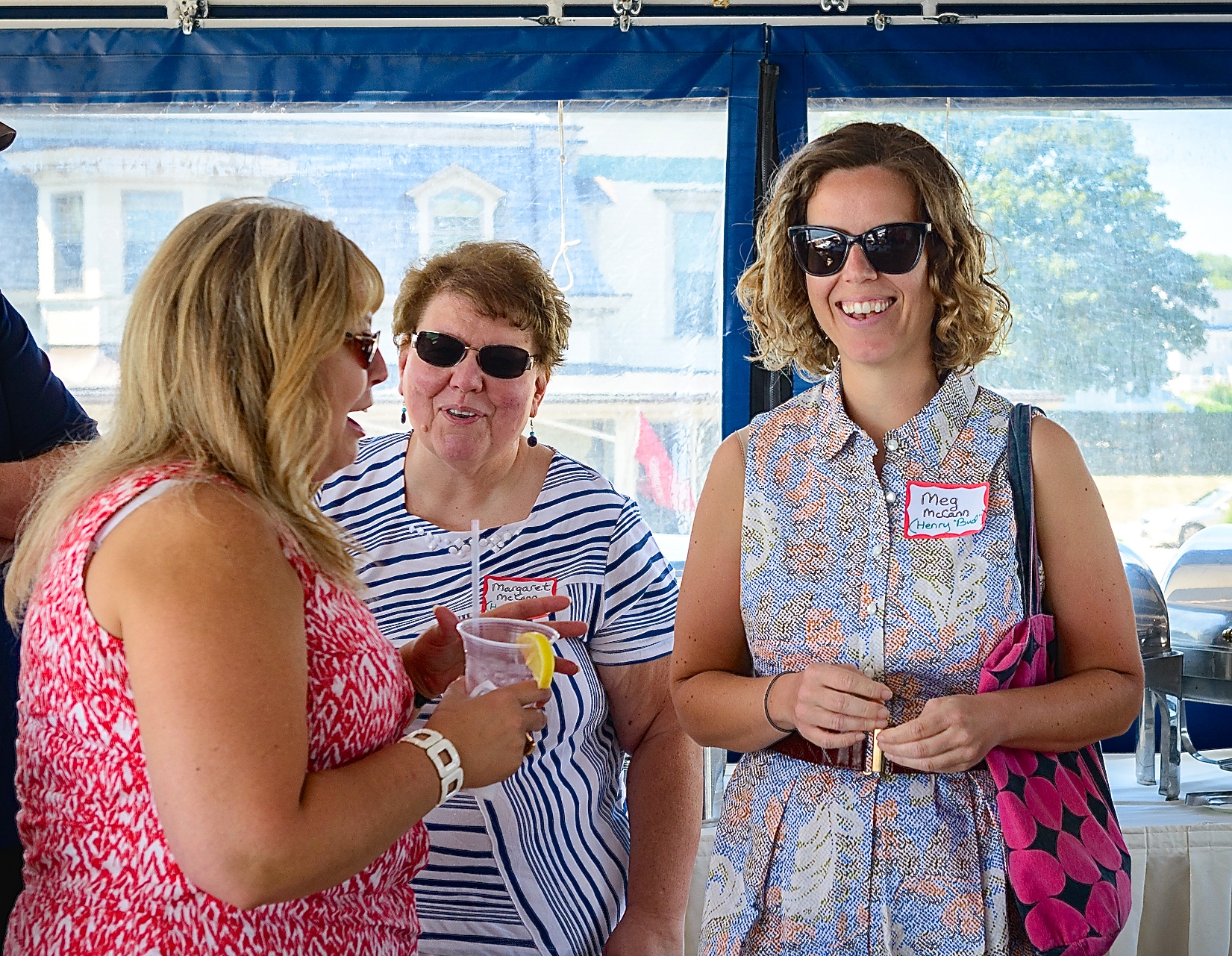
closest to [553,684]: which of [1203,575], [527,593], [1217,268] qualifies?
[527,593]

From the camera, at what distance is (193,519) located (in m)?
1.09

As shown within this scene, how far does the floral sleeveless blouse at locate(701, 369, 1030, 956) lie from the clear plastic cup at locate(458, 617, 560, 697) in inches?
15.9

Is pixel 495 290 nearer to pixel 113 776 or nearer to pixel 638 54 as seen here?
pixel 113 776

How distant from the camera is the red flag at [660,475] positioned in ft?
11.5

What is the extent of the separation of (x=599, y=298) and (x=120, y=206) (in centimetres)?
153

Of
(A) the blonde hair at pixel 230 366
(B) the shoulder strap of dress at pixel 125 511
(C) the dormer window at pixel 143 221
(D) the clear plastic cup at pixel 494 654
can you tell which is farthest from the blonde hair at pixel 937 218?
(C) the dormer window at pixel 143 221

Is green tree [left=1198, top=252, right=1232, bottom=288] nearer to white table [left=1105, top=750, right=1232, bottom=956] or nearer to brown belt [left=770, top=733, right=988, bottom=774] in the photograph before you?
white table [left=1105, top=750, right=1232, bottom=956]

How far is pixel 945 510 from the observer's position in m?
1.61

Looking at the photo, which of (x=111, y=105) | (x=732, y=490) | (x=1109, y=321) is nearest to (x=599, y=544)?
(x=732, y=490)

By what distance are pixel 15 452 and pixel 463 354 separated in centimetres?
78

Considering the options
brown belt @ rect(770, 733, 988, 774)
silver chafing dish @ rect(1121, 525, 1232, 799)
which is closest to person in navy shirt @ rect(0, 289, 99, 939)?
Answer: brown belt @ rect(770, 733, 988, 774)

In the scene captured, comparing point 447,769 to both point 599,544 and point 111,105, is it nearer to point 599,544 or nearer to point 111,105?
point 599,544

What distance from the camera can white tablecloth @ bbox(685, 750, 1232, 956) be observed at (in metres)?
2.65

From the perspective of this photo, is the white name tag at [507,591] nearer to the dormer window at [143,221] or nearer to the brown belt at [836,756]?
the brown belt at [836,756]
